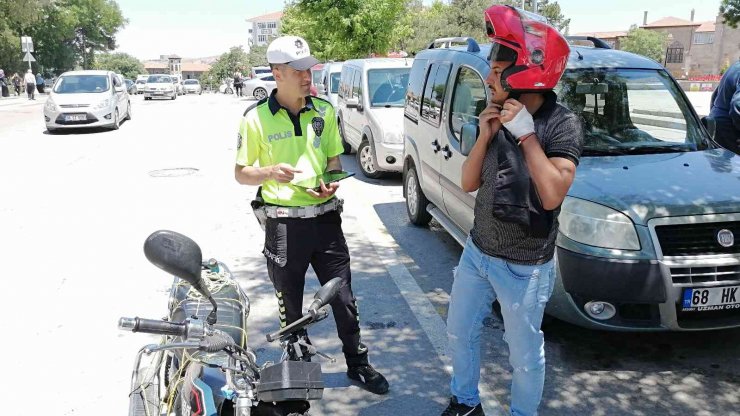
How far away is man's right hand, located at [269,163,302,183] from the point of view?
116 inches

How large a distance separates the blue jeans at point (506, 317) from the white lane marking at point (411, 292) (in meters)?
0.48

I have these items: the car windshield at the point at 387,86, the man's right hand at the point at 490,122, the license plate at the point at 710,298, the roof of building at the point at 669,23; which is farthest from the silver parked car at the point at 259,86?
the roof of building at the point at 669,23

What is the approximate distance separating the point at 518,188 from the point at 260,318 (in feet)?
8.62

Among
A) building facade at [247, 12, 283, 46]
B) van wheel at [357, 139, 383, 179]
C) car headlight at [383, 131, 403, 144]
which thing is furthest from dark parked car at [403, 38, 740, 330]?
building facade at [247, 12, 283, 46]

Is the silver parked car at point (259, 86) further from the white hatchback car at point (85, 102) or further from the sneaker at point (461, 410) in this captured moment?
the sneaker at point (461, 410)

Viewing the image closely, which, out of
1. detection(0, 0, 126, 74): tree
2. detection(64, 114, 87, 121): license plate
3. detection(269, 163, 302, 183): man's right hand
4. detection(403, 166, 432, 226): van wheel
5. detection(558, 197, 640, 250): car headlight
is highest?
detection(0, 0, 126, 74): tree

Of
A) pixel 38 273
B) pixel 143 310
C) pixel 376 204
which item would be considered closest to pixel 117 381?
pixel 143 310

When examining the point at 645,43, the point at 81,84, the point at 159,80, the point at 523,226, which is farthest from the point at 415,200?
the point at 645,43

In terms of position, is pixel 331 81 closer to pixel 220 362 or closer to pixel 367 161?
pixel 367 161

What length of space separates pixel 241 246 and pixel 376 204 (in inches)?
94.4

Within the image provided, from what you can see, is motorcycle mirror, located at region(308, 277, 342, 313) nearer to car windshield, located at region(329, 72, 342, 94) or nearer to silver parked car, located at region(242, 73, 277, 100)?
car windshield, located at region(329, 72, 342, 94)

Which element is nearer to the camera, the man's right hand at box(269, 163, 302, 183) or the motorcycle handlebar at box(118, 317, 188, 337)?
the motorcycle handlebar at box(118, 317, 188, 337)

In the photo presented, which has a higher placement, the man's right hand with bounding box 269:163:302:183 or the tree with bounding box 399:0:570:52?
the tree with bounding box 399:0:570:52

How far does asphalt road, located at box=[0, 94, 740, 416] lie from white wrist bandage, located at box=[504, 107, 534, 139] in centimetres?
168
